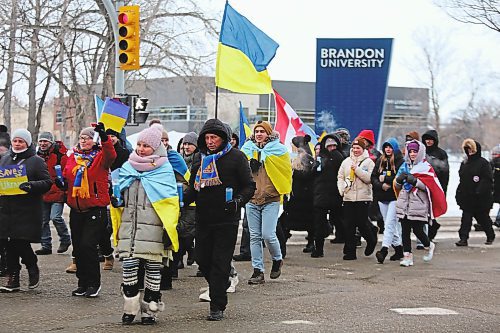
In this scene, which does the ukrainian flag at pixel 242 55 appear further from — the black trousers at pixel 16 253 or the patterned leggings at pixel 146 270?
the patterned leggings at pixel 146 270

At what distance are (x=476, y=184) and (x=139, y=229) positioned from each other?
8769 mm

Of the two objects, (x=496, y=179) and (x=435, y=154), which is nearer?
(x=435, y=154)

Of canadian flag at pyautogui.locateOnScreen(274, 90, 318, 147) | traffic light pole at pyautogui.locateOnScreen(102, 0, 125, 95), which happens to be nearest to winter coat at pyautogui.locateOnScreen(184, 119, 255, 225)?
canadian flag at pyautogui.locateOnScreen(274, 90, 318, 147)

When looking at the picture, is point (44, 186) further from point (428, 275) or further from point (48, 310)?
point (428, 275)

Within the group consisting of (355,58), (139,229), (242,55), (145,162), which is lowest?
(139,229)

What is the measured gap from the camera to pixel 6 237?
877 cm

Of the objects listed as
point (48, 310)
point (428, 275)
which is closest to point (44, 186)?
point (48, 310)

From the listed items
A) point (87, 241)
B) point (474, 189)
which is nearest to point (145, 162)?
point (87, 241)

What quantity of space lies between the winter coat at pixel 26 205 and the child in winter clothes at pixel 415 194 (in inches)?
199

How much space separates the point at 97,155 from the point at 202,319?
217 cm

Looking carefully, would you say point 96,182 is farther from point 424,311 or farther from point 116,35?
point 116,35

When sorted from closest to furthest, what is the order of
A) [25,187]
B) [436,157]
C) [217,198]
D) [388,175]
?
[217,198] < [25,187] < [388,175] < [436,157]

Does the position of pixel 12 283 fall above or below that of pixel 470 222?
below

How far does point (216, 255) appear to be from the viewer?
25.4ft
